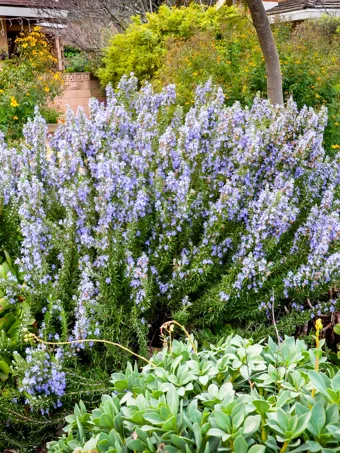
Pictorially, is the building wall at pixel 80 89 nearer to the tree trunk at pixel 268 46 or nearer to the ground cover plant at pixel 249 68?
the ground cover plant at pixel 249 68

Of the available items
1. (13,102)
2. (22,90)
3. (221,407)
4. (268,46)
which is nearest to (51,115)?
(22,90)

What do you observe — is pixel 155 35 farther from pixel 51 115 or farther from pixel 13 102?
pixel 13 102

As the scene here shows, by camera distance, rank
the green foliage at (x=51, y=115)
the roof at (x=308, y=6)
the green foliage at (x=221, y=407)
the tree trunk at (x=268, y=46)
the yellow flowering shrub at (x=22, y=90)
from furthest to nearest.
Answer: the roof at (x=308, y=6) < the green foliage at (x=51, y=115) < the yellow flowering shrub at (x=22, y=90) < the tree trunk at (x=268, y=46) < the green foliage at (x=221, y=407)

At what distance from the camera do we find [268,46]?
555cm

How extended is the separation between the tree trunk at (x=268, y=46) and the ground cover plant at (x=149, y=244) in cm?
277

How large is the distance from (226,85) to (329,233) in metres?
6.20

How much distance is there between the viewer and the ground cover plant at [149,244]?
2.32m

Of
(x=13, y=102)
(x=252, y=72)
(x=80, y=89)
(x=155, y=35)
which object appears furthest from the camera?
(x=80, y=89)

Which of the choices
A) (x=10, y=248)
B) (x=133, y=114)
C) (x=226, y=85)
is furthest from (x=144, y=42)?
(x=10, y=248)

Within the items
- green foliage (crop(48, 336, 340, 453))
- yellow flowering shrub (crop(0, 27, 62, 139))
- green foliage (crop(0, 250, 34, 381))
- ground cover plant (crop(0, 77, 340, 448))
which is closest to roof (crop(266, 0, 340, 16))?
yellow flowering shrub (crop(0, 27, 62, 139))

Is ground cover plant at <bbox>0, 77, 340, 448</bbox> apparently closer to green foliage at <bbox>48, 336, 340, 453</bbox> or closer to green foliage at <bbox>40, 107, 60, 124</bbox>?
green foliage at <bbox>48, 336, 340, 453</bbox>

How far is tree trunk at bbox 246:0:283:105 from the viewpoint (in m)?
5.40

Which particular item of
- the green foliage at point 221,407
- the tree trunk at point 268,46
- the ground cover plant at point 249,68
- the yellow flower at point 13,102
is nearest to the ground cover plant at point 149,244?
the green foliage at point 221,407

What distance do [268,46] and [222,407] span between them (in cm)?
478
